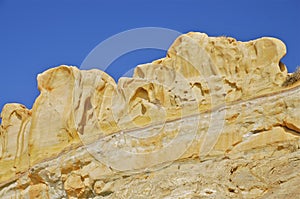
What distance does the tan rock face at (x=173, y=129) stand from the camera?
1780cm

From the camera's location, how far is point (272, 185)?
16656 millimetres

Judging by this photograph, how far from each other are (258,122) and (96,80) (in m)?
5.60

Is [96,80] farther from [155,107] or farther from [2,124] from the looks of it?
[2,124]

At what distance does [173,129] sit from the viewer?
19797 mm

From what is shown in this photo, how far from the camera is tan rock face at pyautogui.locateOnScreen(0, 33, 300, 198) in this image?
17.8 metres

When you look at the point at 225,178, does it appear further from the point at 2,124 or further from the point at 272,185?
the point at 2,124

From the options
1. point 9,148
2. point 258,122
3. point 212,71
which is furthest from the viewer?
point 9,148

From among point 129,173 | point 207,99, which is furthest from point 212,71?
point 129,173

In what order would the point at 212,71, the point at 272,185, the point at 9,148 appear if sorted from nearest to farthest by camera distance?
the point at 272,185 < the point at 212,71 < the point at 9,148

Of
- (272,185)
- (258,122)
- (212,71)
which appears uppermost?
(212,71)

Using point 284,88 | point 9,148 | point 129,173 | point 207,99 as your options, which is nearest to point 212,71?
point 207,99

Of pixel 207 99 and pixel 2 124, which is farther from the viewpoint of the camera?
pixel 2 124

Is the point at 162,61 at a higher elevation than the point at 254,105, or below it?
higher

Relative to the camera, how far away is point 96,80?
2198 centimetres
